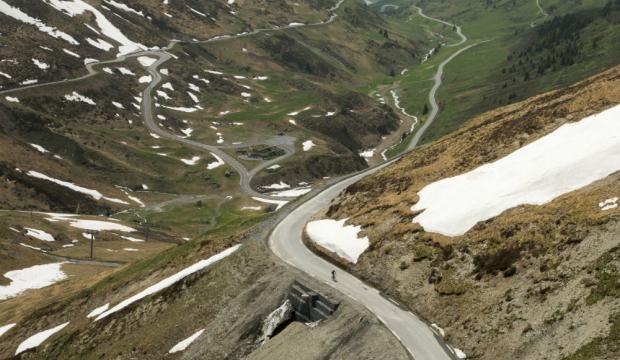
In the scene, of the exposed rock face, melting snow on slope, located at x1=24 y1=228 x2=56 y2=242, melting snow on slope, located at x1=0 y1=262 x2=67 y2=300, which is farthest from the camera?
melting snow on slope, located at x1=24 y1=228 x2=56 y2=242

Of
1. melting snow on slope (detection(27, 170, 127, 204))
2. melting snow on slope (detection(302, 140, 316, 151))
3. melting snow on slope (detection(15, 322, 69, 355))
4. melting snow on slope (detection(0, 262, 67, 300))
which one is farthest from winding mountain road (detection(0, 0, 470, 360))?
melting snow on slope (detection(302, 140, 316, 151))

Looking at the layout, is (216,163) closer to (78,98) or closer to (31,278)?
(78,98)

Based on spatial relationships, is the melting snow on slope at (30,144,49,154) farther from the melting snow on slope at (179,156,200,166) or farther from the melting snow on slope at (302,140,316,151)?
the melting snow on slope at (302,140,316,151)

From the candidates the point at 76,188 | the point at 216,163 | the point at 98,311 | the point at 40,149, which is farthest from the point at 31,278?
the point at 216,163

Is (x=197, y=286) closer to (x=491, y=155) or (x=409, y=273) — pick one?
(x=409, y=273)

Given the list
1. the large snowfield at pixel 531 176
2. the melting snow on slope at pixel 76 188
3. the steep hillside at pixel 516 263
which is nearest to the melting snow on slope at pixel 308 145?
the melting snow on slope at pixel 76 188

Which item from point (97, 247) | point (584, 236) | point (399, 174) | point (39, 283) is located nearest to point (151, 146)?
point (97, 247)
